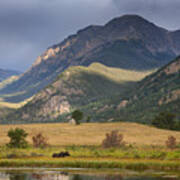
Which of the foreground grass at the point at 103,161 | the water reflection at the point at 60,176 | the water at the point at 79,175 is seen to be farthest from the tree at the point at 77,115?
the water reflection at the point at 60,176

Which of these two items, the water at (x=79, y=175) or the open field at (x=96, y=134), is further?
the open field at (x=96, y=134)

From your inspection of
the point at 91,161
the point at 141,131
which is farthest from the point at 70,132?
the point at 91,161

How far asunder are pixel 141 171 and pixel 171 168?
4.94 metres

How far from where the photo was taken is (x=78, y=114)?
18462 cm

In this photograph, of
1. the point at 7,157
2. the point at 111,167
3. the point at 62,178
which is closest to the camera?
the point at 62,178

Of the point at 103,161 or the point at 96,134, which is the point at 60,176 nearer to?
the point at 103,161

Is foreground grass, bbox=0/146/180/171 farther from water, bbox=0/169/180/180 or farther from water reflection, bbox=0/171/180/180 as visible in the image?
water reflection, bbox=0/171/180/180

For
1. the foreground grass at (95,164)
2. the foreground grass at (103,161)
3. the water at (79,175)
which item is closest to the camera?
the water at (79,175)

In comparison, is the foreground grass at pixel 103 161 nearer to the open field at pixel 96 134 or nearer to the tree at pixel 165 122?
the open field at pixel 96 134

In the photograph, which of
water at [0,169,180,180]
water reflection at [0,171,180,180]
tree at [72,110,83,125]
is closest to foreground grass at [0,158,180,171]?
water at [0,169,180,180]

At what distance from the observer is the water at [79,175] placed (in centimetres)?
5472

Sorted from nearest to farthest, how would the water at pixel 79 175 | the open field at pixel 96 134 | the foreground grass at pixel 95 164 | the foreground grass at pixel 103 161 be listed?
the water at pixel 79 175, the foreground grass at pixel 95 164, the foreground grass at pixel 103 161, the open field at pixel 96 134

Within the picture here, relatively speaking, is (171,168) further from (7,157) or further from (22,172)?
(7,157)

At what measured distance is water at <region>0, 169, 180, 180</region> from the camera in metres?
54.7
